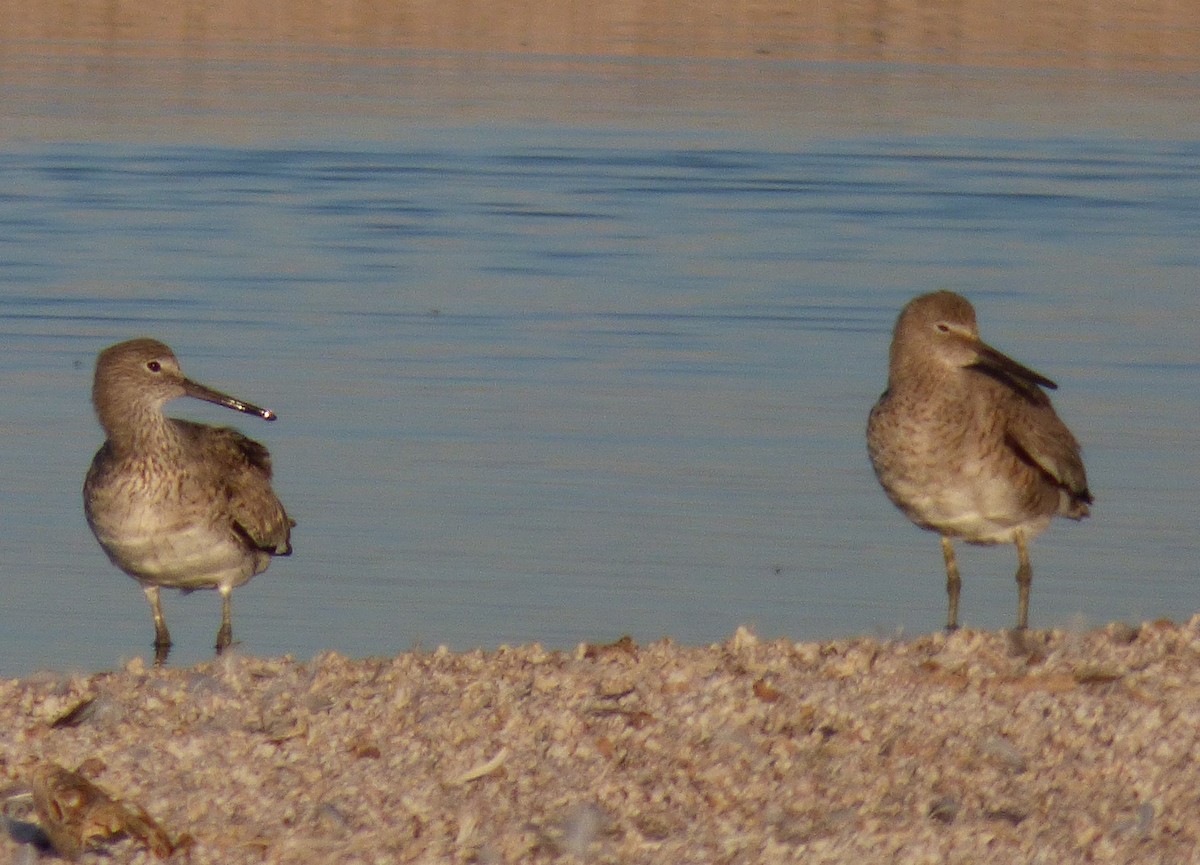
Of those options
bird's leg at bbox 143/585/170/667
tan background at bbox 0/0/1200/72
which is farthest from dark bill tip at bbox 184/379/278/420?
tan background at bbox 0/0/1200/72

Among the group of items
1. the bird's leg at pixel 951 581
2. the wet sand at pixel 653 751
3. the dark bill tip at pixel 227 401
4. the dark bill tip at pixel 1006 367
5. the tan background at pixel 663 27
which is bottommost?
the bird's leg at pixel 951 581

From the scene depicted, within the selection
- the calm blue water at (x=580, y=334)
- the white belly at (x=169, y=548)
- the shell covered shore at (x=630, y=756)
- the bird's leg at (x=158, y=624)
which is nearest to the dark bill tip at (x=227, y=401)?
the calm blue water at (x=580, y=334)

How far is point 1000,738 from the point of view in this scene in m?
6.45

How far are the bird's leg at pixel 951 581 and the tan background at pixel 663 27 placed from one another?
2277 centimetres

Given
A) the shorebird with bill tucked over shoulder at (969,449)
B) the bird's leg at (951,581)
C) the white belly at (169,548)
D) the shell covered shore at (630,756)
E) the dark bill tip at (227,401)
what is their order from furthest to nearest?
the dark bill tip at (227,401)
the shorebird with bill tucked over shoulder at (969,449)
the bird's leg at (951,581)
the white belly at (169,548)
the shell covered shore at (630,756)

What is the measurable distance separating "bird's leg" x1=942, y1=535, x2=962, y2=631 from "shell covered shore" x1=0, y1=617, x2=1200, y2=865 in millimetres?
2498

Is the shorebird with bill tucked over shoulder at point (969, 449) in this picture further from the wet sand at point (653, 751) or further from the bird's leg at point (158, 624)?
the bird's leg at point (158, 624)

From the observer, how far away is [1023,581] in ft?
33.1

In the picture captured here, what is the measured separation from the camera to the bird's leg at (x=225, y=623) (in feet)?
31.6

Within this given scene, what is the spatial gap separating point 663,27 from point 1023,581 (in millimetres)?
27460

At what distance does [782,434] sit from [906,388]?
1.92 meters

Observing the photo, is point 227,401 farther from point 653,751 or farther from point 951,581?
point 653,751

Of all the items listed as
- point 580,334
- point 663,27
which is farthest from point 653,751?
point 663,27

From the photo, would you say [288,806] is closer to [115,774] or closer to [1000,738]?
[115,774]
